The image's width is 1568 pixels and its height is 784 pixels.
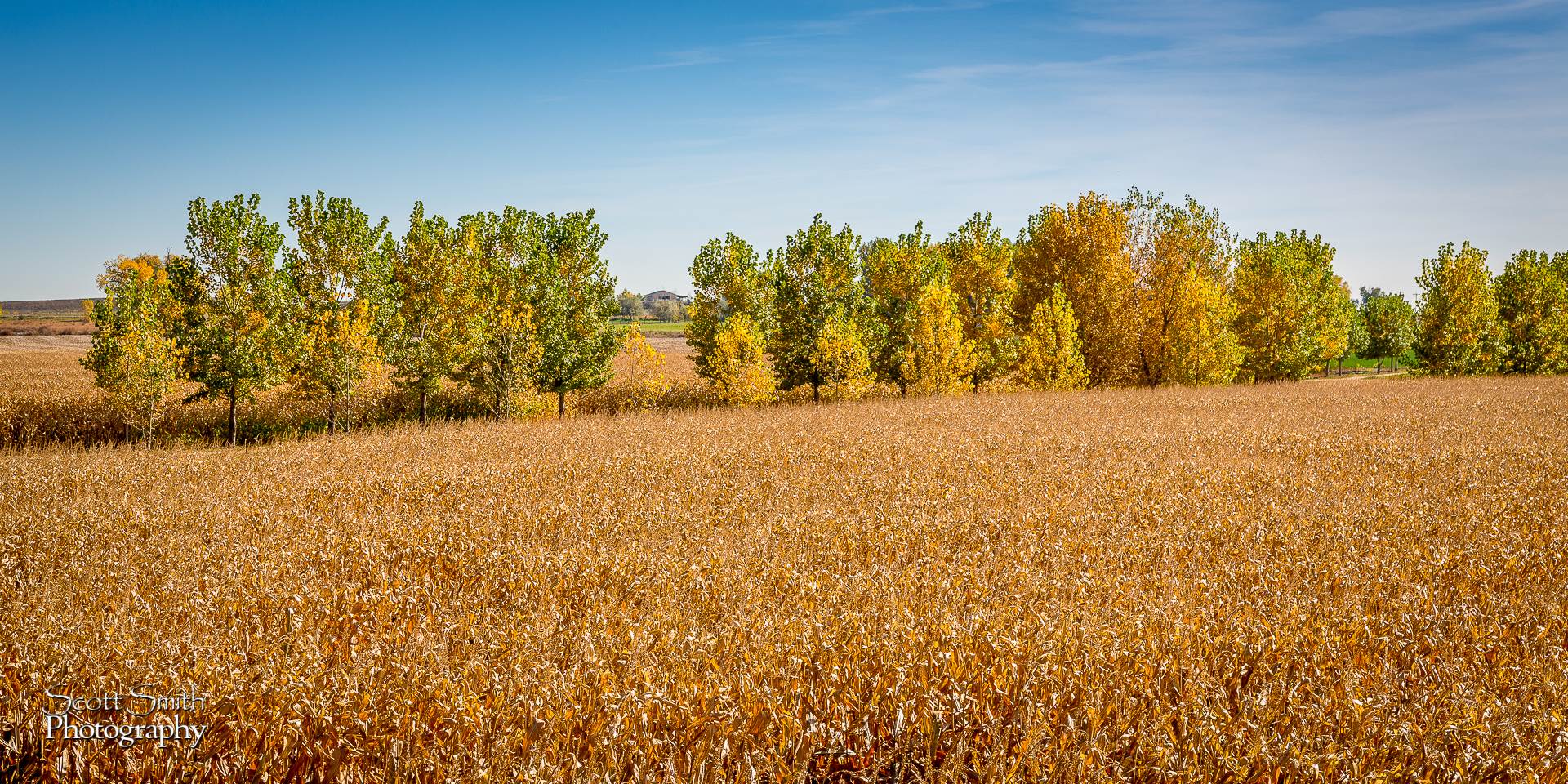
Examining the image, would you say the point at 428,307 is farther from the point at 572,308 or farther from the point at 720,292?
the point at 720,292

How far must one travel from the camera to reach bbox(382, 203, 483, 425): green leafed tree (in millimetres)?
21828

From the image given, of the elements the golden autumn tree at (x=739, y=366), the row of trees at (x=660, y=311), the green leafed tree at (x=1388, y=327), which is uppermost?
the row of trees at (x=660, y=311)

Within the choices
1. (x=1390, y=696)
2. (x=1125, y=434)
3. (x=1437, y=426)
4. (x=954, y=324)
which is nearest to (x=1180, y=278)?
(x=954, y=324)

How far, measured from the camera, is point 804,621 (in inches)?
153

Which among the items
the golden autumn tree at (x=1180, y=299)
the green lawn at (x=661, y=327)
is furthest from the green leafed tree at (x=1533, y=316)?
the green lawn at (x=661, y=327)

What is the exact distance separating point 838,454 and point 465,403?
20.1 m

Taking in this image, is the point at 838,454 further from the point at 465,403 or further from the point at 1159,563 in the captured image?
the point at 465,403

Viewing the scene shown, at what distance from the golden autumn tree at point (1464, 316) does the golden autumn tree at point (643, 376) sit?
130 feet

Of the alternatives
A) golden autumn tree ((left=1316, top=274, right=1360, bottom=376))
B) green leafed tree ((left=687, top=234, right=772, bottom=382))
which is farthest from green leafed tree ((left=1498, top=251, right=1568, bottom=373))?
green leafed tree ((left=687, top=234, right=772, bottom=382))

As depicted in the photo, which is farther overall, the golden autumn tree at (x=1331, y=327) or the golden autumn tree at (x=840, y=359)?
the golden autumn tree at (x=1331, y=327)

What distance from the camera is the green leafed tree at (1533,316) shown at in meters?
39.0

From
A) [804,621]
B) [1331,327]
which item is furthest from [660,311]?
[804,621]

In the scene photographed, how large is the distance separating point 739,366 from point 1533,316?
44.6m

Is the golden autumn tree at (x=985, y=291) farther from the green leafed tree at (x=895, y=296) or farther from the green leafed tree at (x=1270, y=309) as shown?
the green leafed tree at (x=1270, y=309)
